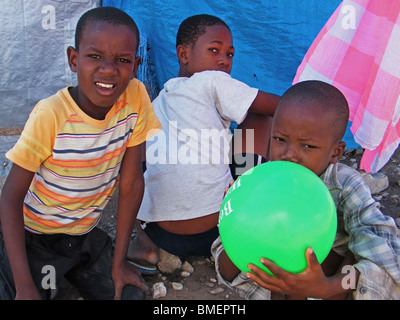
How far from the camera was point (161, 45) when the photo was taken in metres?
3.23

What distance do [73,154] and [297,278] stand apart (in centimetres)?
97

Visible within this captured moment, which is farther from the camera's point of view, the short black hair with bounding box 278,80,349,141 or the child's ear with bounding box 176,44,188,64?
the child's ear with bounding box 176,44,188,64

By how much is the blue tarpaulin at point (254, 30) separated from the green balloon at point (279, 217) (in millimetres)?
1907

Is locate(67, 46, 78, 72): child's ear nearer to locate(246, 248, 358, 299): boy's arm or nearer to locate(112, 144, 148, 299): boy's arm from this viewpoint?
locate(112, 144, 148, 299): boy's arm

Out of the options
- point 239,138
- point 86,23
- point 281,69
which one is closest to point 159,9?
point 281,69

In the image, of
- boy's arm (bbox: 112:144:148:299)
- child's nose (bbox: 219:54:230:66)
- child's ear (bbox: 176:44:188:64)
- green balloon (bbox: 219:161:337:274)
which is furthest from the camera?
child's ear (bbox: 176:44:188:64)

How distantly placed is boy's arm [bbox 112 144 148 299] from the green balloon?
2.20 ft

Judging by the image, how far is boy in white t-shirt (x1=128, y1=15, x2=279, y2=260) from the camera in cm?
199

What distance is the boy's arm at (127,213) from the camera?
189 centimetres

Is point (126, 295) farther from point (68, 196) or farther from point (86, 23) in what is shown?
point (86, 23)

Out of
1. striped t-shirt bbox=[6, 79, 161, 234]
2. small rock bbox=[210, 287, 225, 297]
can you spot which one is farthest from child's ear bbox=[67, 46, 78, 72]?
small rock bbox=[210, 287, 225, 297]

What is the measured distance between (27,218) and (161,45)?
6.11ft

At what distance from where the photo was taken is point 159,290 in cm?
195

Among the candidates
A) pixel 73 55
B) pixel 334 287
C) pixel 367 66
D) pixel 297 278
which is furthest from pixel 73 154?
pixel 367 66
